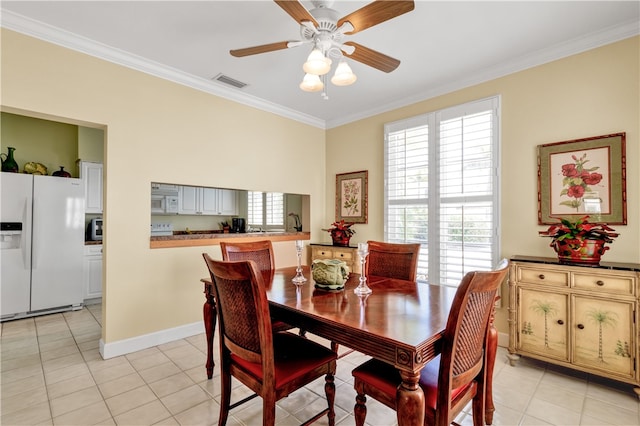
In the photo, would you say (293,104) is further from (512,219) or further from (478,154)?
(512,219)

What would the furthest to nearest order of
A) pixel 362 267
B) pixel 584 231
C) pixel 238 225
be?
pixel 238 225 < pixel 584 231 < pixel 362 267

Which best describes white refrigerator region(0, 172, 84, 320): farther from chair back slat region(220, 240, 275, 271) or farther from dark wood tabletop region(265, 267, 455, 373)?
dark wood tabletop region(265, 267, 455, 373)

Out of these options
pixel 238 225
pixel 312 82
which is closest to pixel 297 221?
pixel 238 225

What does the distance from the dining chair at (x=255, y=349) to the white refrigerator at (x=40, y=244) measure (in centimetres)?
363

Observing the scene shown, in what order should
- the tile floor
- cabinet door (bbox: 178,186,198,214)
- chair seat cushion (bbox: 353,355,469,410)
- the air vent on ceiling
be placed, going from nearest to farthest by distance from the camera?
chair seat cushion (bbox: 353,355,469,410) → the tile floor → the air vent on ceiling → cabinet door (bbox: 178,186,198,214)

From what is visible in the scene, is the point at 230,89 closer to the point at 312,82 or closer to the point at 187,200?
the point at 312,82

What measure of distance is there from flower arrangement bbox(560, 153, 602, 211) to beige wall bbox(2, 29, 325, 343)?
3230mm

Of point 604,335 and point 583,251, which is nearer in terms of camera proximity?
point 604,335

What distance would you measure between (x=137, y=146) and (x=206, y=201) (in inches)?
103

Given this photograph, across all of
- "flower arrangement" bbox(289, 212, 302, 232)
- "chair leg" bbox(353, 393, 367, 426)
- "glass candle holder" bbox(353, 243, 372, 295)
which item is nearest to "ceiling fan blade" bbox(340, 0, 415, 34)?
"glass candle holder" bbox(353, 243, 372, 295)

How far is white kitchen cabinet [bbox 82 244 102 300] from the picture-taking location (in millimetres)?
4332

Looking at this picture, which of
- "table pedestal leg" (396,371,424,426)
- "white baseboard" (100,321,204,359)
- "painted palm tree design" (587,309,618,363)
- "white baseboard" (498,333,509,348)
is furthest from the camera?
"white baseboard" (498,333,509,348)

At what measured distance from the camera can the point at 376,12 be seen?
5.40 ft

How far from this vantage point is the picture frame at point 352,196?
423 cm
